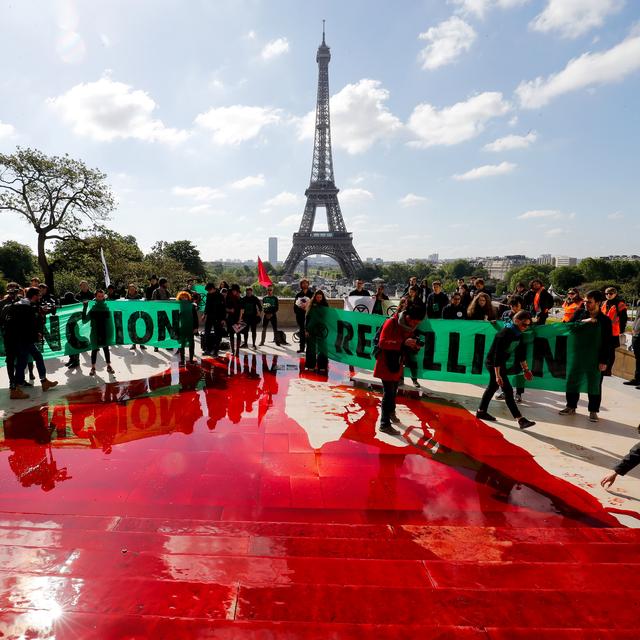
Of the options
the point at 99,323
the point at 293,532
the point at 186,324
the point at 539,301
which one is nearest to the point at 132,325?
the point at 99,323

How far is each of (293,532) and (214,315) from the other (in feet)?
23.3

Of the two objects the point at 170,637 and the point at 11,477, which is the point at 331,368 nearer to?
the point at 11,477

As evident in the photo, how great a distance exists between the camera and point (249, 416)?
19.7 ft

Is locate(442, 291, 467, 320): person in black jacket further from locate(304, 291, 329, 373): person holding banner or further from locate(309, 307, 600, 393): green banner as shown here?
locate(304, 291, 329, 373): person holding banner

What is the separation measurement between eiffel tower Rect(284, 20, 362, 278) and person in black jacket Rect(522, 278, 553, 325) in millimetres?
73656

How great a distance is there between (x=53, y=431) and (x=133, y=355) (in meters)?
4.76

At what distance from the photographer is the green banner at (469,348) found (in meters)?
6.23

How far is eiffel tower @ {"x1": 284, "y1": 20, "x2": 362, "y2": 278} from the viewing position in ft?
268

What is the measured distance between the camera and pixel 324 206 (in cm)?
8644

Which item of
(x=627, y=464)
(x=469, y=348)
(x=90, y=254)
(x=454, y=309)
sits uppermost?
(x=90, y=254)

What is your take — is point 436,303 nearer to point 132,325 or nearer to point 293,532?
point 132,325

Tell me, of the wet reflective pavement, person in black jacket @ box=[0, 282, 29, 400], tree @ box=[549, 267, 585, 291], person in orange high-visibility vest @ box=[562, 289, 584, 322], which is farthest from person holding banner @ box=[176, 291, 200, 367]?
tree @ box=[549, 267, 585, 291]

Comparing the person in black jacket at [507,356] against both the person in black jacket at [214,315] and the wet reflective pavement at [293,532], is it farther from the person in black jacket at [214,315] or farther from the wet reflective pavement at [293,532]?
the person in black jacket at [214,315]

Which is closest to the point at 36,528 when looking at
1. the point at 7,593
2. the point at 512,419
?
the point at 7,593
